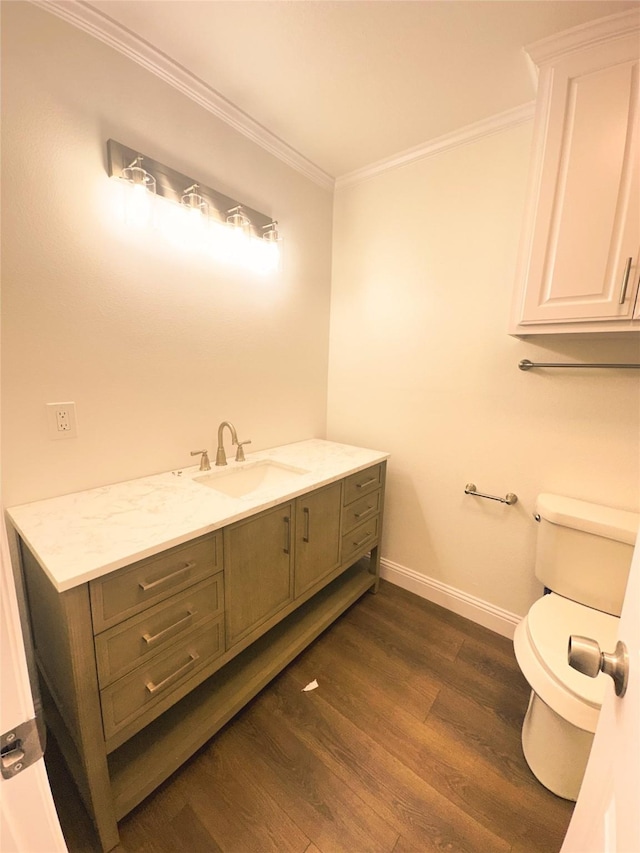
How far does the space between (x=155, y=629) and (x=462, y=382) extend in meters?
1.69

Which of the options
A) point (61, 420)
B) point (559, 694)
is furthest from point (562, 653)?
point (61, 420)

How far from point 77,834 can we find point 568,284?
2347mm

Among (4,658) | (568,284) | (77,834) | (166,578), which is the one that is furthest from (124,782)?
(568,284)

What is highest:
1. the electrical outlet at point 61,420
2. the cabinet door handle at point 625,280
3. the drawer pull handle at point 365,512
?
the cabinet door handle at point 625,280

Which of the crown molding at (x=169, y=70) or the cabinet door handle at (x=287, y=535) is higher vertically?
the crown molding at (x=169, y=70)

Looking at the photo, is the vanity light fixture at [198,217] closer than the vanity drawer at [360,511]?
Yes

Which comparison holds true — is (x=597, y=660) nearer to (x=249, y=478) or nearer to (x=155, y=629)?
(x=155, y=629)

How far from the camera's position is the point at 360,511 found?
6.24 ft

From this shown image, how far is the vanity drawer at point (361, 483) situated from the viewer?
178 centimetres

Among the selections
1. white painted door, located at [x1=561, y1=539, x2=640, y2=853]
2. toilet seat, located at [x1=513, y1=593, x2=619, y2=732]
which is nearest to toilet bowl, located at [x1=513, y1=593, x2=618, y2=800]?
toilet seat, located at [x1=513, y1=593, x2=619, y2=732]

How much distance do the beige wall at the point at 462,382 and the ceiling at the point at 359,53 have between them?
275mm

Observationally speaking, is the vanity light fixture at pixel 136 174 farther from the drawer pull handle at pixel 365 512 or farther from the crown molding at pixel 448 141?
the drawer pull handle at pixel 365 512

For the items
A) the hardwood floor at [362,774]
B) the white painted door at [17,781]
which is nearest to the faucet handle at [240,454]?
the hardwood floor at [362,774]

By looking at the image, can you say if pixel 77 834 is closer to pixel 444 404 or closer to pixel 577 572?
pixel 577 572
